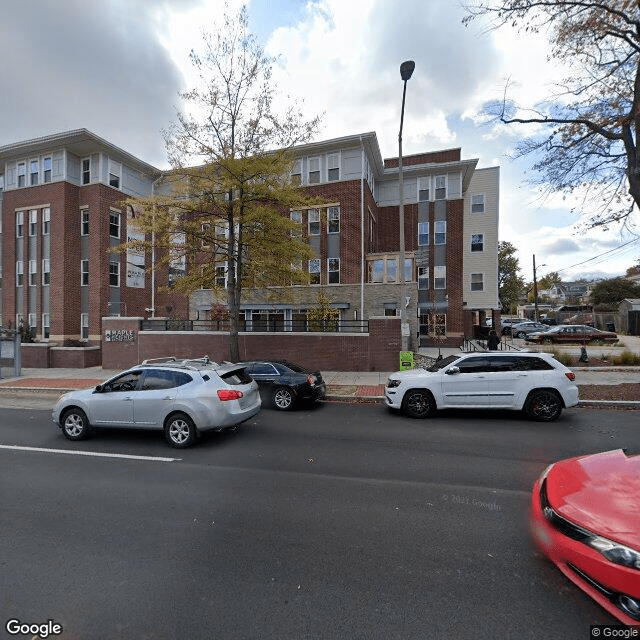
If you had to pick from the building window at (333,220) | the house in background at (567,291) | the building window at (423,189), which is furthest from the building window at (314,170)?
the house in background at (567,291)

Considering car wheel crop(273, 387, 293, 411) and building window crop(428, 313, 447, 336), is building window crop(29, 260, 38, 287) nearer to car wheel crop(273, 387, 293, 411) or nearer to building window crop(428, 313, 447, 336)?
car wheel crop(273, 387, 293, 411)

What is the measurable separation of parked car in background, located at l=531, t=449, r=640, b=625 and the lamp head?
490 inches

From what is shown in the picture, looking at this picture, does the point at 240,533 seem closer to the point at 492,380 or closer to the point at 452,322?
the point at 492,380

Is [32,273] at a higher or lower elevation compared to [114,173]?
lower

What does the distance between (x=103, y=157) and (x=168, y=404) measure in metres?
22.7

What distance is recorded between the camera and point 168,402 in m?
6.62

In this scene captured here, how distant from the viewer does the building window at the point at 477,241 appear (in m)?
29.0

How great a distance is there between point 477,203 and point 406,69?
20532mm

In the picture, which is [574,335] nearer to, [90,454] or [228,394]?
[228,394]

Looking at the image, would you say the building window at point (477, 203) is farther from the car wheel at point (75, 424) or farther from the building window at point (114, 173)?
the car wheel at point (75, 424)

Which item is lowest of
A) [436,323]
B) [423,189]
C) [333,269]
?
[436,323]

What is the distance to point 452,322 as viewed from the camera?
84.9 feet

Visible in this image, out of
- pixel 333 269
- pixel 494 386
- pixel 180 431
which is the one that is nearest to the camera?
pixel 180 431

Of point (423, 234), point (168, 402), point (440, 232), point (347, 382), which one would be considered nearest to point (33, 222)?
point (347, 382)
